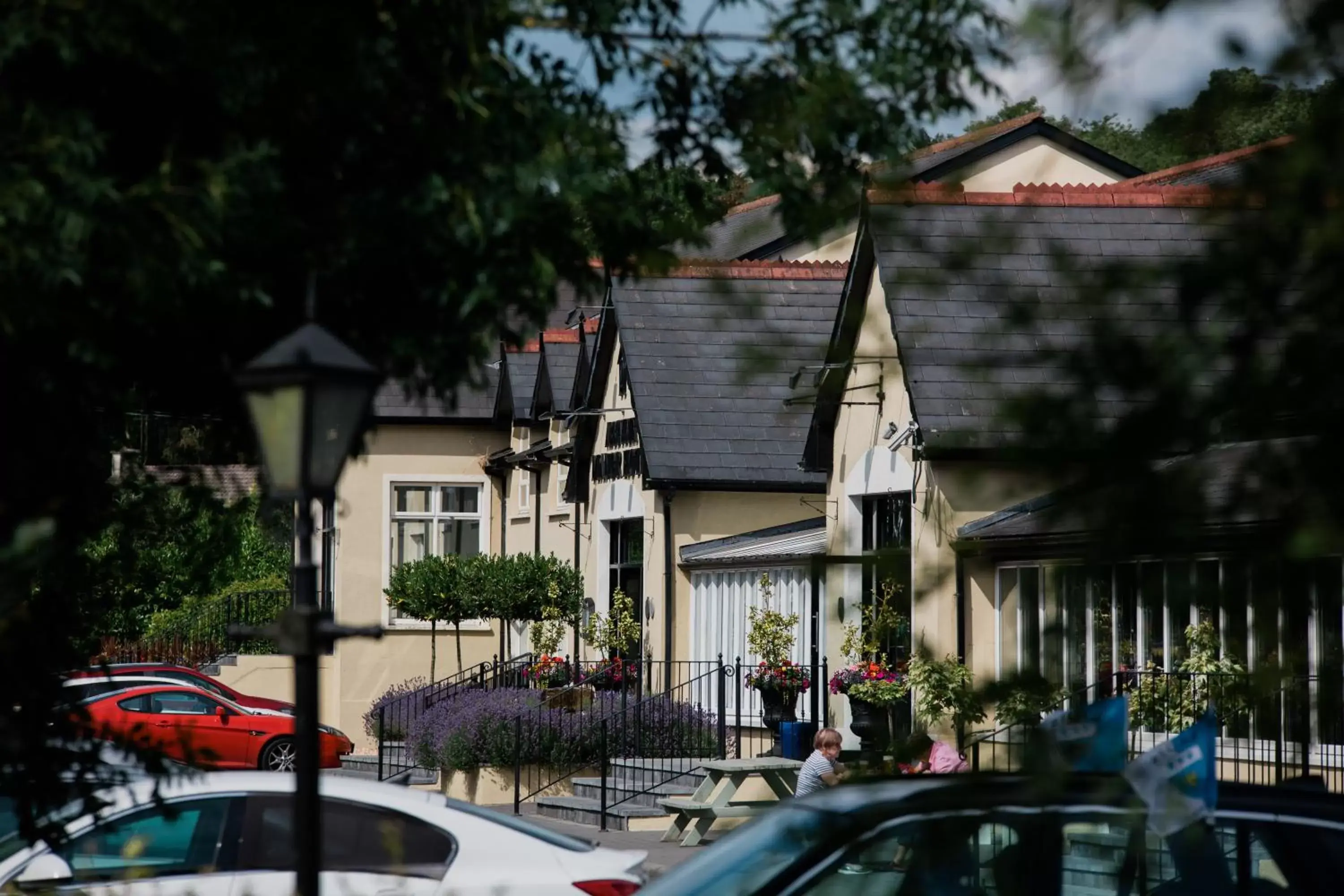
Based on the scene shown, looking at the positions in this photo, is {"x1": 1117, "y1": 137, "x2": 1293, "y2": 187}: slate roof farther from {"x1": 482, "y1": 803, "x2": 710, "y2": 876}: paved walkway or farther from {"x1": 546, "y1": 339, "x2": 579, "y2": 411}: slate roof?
{"x1": 546, "y1": 339, "x2": 579, "y2": 411}: slate roof

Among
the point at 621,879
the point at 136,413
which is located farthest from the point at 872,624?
the point at 621,879

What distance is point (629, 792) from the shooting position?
2167cm

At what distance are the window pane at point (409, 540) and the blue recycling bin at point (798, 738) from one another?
52.5ft

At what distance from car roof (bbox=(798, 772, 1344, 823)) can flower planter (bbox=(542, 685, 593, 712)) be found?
76.5 feet

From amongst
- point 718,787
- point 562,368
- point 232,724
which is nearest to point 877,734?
point 718,787

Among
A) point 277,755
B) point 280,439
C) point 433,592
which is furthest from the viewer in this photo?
point 433,592

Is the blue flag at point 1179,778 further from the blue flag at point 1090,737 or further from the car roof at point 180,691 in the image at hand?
the car roof at point 180,691

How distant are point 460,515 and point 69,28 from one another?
31470 mm

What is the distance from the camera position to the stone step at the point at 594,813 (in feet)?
66.2

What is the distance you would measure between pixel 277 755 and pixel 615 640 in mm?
5411

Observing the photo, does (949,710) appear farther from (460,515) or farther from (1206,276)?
(460,515)

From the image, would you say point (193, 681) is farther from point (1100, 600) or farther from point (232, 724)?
point (1100, 600)

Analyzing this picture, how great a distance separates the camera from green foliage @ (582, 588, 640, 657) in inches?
1057

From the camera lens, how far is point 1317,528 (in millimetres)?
1984
